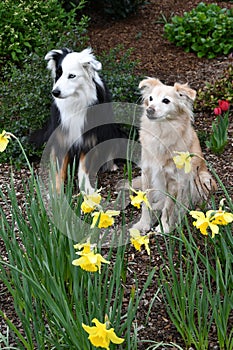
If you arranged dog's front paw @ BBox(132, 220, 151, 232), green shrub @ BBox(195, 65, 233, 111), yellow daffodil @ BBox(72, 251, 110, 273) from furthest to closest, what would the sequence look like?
green shrub @ BBox(195, 65, 233, 111) < dog's front paw @ BBox(132, 220, 151, 232) < yellow daffodil @ BBox(72, 251, 110, 273)

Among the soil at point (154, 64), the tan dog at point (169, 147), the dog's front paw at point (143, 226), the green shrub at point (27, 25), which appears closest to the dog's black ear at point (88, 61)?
the tan dog at point (169, 147)

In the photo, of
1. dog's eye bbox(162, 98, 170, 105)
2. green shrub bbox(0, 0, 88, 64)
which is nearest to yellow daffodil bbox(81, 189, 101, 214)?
dog's eye bbox(162, 98, 170, 105)

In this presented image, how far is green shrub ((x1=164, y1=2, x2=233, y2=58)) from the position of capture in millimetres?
6473

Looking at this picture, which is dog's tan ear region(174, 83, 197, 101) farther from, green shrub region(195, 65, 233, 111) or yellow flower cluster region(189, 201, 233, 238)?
green shrub region(195, 65, 233, 111)

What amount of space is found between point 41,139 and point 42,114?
13.7 inches

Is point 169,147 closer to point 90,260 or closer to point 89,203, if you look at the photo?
point 89,203

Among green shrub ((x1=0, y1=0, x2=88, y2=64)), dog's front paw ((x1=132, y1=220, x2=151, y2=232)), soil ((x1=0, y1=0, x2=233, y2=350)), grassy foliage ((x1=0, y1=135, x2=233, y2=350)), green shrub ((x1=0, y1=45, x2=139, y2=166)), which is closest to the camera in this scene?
Answer: grassy foliage ((x1=0, y1=135, x2=233, y2=350))

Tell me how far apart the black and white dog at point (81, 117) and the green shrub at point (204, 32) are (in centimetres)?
218

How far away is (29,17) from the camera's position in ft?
20.9

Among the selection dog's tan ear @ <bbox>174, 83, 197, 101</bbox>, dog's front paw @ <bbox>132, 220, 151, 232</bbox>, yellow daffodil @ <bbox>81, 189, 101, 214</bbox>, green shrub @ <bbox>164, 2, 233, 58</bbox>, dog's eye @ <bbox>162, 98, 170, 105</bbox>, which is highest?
green shrub @ <bbox>164, 2, 233, 58</bbox>

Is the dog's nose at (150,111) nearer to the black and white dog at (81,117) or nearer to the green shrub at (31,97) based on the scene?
the black and white dog at (81,117)

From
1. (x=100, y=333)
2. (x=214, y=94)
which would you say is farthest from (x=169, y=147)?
(x=100, y=333)

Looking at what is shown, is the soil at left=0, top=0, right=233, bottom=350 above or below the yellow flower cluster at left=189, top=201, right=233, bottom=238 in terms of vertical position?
above

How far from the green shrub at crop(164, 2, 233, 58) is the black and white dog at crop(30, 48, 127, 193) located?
2179 millimetres
